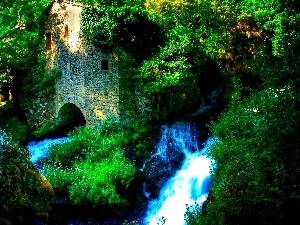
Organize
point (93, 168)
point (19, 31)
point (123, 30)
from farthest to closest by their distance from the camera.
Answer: point (19, 31) → point (123, 30) → point (93, 168)

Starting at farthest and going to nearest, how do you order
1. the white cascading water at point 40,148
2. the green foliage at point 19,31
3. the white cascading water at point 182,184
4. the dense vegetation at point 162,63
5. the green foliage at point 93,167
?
1. the green foliage at point 19,31
2. the white cascading water at point 40,148
3. the dense vegetation at point 162,63
4. the green foliage at point 93,167
5. the white cascading water at point 182,184

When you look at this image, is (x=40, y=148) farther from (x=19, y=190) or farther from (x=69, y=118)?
(x=19, y=190)

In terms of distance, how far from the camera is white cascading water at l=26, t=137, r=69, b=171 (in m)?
16.1

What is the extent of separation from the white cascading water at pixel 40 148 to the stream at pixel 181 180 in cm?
5

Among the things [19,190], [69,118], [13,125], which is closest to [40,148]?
[69,118]

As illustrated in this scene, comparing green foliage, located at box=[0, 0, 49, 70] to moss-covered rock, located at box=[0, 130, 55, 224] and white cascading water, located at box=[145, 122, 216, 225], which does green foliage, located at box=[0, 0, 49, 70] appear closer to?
moss-covered rock, located at box=[0, 130, 55, 224]

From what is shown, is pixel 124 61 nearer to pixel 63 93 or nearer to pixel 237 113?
pixel 63 93

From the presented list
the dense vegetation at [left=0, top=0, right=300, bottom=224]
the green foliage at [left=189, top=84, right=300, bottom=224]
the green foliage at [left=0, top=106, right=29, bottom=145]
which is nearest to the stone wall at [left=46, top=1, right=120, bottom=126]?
the dense vegetation at [left=0, top=0, right=300, bottom=224]

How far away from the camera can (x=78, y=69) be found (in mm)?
17469

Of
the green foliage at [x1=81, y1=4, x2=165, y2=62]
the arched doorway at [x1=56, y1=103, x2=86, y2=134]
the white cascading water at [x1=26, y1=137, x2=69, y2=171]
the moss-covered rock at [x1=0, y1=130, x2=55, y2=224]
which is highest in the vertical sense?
the green foliage at [x1=81, y1=4, x2=165, y2=62]

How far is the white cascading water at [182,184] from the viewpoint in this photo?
40.5 ft

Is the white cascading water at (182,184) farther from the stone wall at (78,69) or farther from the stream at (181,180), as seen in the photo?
the stone wall at (78,69)

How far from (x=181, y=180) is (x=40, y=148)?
23.0 feet

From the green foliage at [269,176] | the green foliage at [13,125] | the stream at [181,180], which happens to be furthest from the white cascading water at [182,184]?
the green foliage at [13,125]
